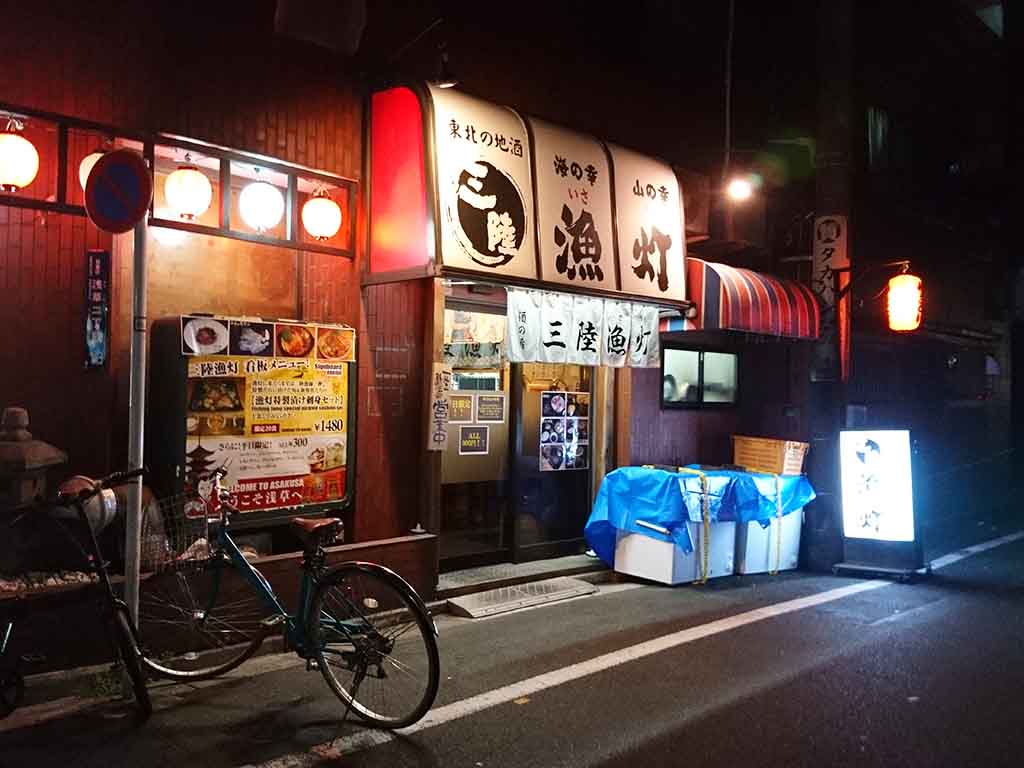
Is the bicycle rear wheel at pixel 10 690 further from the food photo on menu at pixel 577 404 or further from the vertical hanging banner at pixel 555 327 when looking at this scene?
the food photo on menu at pixel 577 404

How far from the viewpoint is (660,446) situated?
12.3 m

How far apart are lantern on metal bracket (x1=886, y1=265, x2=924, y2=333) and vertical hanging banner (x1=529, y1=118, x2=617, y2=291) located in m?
6.17

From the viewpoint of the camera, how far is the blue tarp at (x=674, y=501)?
9.82 m

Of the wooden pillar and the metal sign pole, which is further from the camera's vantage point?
the wooden pillar

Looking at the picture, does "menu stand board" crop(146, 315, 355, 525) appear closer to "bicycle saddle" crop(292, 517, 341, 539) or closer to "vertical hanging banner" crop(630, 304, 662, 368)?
"bicycle saddle" crop(292, 517, 341, 539)

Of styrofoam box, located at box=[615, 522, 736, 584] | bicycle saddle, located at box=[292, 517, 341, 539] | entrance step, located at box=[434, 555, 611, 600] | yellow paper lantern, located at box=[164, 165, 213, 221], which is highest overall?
yellow paper lantern, located at box=[164, 165, 213, 221]

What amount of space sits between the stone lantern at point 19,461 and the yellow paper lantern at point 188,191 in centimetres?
229

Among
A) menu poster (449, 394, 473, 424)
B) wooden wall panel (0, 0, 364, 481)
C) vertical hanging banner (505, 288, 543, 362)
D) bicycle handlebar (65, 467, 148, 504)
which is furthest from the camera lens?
menu poster (449, 394, 473, 424)

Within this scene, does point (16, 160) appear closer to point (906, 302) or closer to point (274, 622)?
point (274, 622)

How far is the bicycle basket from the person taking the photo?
6430 millimetres

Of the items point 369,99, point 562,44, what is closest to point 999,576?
point 562,44

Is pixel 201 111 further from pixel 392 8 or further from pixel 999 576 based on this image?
pixel 999 576

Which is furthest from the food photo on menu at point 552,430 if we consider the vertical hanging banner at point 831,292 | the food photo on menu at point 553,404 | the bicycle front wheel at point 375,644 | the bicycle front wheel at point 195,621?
the bicycle front wheel at point 375,644

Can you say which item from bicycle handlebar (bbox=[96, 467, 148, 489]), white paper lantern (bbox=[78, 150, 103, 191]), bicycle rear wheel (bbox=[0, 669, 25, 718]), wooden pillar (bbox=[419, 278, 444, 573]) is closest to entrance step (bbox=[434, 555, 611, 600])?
wooden pillar (bbox=[419, 278, 444, 573])
